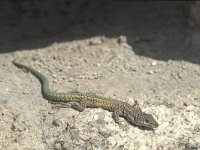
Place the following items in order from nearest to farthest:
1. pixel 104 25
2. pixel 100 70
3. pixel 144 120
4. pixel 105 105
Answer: pixel 144 120 → pixel 105 105 → pixel 100 70 → pixel 104 25

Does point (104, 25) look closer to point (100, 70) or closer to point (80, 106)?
point (100, 70)

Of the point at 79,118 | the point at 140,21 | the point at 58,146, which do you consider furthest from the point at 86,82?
the point at 140,21

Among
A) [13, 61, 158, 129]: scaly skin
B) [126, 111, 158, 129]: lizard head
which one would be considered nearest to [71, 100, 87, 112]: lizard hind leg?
[13, 61, 158, 129]: scaly skin

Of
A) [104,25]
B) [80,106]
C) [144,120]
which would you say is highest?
[104,25]

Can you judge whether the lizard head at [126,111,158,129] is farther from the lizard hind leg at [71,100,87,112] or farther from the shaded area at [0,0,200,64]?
the shaded area at [0,0,200,64]

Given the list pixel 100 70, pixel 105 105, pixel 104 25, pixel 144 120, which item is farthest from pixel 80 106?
pixel 104 25
